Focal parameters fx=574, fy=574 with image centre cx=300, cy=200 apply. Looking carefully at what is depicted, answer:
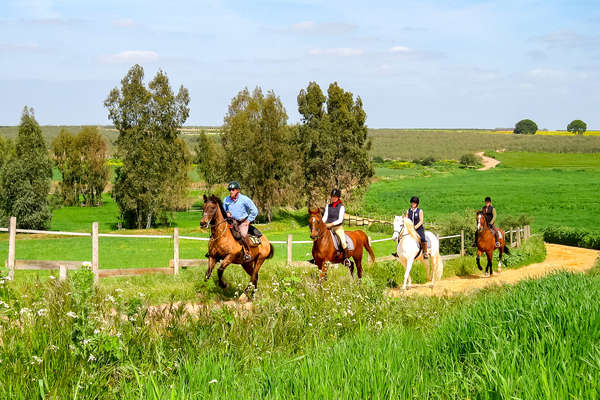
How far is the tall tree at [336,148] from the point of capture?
52531 mm

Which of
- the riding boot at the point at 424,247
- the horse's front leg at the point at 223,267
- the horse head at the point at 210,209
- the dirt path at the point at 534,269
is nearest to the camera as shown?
the horse head at the point at 210,209

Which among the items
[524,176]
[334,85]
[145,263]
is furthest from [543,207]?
[145,263]

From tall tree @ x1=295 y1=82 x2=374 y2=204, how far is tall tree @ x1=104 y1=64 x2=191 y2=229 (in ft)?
40.6

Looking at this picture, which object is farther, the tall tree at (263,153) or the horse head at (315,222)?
the tall tree at (263,153)

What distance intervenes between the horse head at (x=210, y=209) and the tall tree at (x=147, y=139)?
42346mm

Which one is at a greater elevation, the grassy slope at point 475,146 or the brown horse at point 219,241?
the grassy slope at point 475,146

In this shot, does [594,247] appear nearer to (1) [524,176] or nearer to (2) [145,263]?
(2) [145,263]

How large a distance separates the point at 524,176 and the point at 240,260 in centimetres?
8688

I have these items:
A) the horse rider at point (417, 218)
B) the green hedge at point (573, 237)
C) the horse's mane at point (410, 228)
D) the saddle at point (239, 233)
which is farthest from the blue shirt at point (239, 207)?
the green hedge at point (573, 237)

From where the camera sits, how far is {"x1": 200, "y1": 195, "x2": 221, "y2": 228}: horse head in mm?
11312

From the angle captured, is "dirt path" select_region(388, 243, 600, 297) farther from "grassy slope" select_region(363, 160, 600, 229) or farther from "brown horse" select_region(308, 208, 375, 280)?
"grassy slope" select_region(363, 160, 600, 229)

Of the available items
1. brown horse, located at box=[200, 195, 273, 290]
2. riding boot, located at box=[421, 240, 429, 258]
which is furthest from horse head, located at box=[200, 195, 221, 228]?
riding boot, located at box=[421, 240, 429, 258]

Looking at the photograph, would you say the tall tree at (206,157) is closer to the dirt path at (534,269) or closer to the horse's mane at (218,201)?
the dirt path at (534,269)

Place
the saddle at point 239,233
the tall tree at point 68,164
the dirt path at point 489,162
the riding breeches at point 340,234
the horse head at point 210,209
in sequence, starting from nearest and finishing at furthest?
1. the horse head at point 210,209
2. the saddle at point 239,233
3. the riding breeches at point 340,234
4. the tall tree at point 68,164
5. the dirt path at point 489,162
